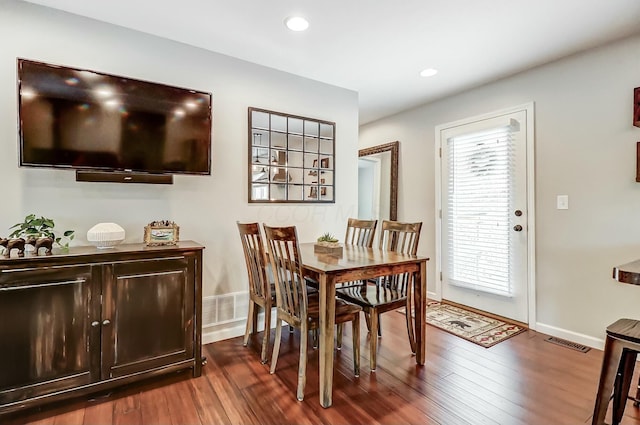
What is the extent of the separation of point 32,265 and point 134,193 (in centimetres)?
87

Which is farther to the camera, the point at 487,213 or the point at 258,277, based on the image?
the point at 487,213

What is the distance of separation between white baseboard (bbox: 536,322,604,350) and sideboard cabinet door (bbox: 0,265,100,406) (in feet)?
11.7

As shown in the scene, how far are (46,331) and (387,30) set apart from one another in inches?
117

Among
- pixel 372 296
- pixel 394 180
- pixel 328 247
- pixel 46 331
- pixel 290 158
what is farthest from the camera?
pixel 394 180

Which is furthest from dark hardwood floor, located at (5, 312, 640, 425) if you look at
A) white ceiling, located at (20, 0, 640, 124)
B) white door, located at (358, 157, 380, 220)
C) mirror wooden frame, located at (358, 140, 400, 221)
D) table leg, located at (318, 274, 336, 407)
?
white door, located at (358, 157, 380, 220)

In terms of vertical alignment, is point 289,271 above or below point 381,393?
above

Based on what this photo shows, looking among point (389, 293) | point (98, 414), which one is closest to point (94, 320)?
point (98, 414)

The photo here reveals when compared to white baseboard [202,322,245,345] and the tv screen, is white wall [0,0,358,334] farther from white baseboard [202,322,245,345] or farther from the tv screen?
white baseboard [202,322,245,345]

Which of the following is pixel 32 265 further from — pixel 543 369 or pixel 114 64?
pixel 543 369

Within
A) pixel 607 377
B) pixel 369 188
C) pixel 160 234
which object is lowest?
pixel 607 377

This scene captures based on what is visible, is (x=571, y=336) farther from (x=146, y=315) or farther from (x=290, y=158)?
(x=146, y=315)

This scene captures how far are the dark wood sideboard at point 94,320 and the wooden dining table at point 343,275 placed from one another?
88 cm

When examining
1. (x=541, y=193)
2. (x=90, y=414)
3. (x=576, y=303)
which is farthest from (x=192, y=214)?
(x=576, y=303)

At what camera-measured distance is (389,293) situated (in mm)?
2586
